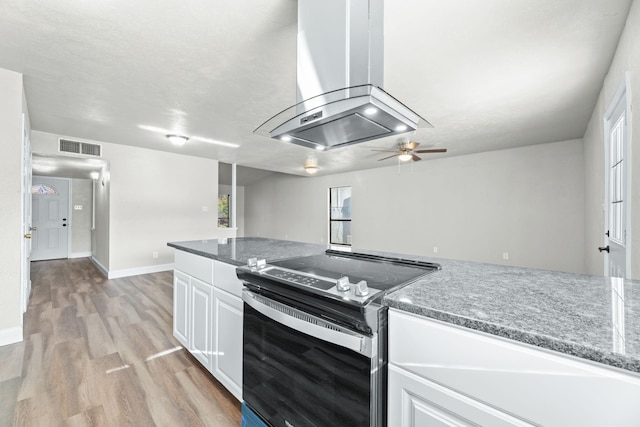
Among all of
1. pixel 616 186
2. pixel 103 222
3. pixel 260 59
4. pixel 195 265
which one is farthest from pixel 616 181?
→ pixel 103 222

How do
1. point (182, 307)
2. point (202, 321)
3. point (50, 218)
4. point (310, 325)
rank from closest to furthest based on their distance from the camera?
point (310, 325) → point (202, 321) → point (182, 307) → point (50, 218)

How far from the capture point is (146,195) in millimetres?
5336

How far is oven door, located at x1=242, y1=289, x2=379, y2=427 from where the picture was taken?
3.04 ft

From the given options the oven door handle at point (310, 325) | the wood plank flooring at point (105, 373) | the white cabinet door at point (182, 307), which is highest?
the oven door handle at point (310, 325)

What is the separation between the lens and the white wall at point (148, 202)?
4961mm

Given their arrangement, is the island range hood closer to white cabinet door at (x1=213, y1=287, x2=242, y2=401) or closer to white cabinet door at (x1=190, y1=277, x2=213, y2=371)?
white cabinet door at (x1=213, y1=287, x2=242, y2=401)

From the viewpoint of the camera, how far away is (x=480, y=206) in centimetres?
558

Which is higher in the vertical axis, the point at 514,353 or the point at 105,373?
the point at 514,353

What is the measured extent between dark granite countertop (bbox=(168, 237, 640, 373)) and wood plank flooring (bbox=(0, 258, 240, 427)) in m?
1.44

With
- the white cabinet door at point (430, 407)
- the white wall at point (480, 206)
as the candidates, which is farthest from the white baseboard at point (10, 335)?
the white wall at point (480, 206)

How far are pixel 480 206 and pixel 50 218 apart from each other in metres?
9.81

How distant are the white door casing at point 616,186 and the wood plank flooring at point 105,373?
10.3 feet

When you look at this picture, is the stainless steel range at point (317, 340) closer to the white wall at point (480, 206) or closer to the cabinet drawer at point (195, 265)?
the cabinet drawer at point (195, 265)

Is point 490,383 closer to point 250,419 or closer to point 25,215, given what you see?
point 250,419
